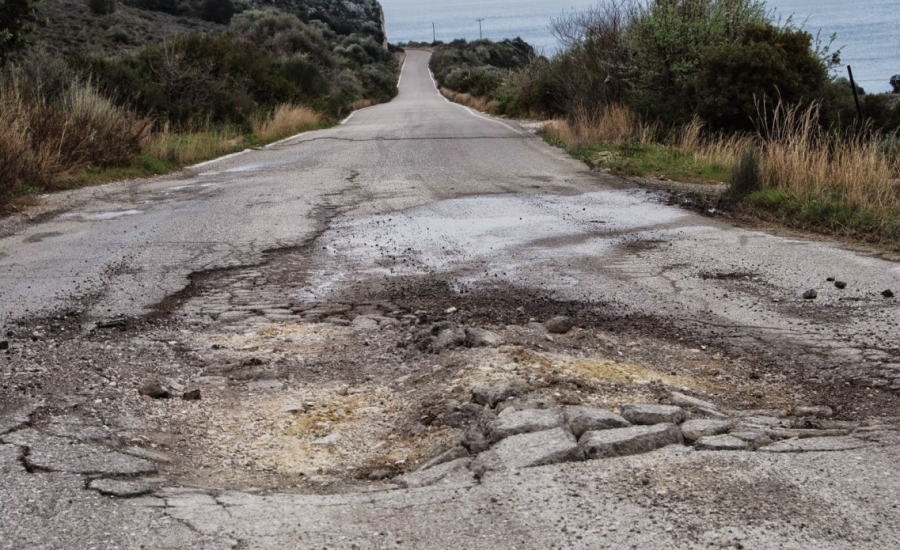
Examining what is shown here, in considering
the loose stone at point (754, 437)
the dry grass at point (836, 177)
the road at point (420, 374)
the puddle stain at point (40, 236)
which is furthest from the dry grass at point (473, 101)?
the loose stone at point (754, 437)

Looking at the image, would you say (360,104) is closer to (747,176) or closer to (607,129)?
(607,129)

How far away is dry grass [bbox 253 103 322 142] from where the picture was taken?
74.1 ft

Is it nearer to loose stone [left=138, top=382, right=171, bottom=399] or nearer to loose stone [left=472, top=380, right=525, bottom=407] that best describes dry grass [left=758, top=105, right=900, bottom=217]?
loose stone [left=472, top=380, right=525, bottom=407]

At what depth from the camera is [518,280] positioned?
6867mm

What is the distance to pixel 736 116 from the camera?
53.0 feet

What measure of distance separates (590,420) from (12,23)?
566 inches

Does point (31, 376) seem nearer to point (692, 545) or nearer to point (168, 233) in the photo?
point (692, 545)

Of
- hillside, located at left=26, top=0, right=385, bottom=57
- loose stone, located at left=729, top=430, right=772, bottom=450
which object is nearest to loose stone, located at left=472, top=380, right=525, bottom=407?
loose stone, located at left=729, top=430, right=772, bottom=450

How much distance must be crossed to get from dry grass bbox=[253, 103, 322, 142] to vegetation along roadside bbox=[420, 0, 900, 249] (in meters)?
6.95

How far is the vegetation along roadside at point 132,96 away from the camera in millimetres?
13023

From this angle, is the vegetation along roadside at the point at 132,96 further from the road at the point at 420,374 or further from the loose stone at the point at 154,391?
the loose stone at the point at 154,391

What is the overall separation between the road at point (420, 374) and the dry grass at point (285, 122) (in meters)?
12.9

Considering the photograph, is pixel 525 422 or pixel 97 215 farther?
pixel 97 215

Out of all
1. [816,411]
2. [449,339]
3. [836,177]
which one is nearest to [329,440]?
[449,339]
